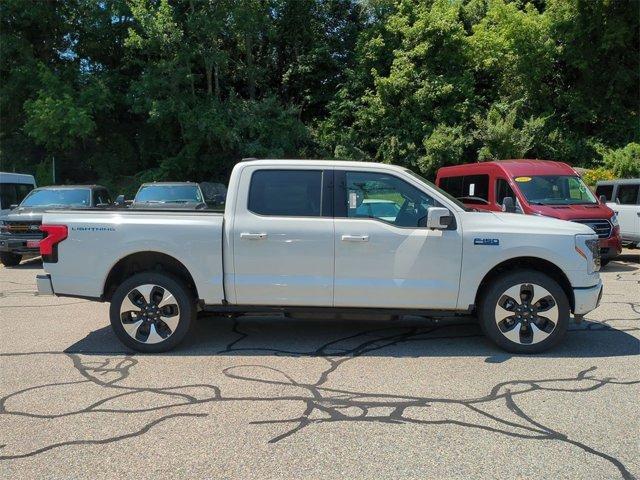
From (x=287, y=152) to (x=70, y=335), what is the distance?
21257 millimetres

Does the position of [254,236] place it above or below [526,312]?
above

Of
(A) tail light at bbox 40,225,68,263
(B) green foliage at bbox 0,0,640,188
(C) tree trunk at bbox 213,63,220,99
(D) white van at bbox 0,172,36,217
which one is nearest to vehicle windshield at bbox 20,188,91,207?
(D) white van at bbox 0,172,36,217

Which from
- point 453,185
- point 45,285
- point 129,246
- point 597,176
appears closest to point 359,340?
point 129,246

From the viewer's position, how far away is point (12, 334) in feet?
21.0

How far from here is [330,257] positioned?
5453mm

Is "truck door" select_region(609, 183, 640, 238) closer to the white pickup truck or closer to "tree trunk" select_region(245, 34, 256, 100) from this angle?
the white pickup truck

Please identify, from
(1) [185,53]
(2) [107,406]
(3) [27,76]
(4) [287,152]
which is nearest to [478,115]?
(4) [287,152]

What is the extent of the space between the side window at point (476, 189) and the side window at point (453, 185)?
0.66ft

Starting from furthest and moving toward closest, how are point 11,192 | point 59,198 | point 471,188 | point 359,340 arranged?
point 11,192 < point 59,198 < point 471,188 < point 359,340

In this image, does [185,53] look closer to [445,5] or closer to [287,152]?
[287,152]

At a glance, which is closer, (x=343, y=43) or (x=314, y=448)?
(x=314, y=448)

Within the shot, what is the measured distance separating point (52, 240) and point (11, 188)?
11843 millimetres

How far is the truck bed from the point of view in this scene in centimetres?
551

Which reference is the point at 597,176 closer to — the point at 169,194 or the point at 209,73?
the point at 169,194
